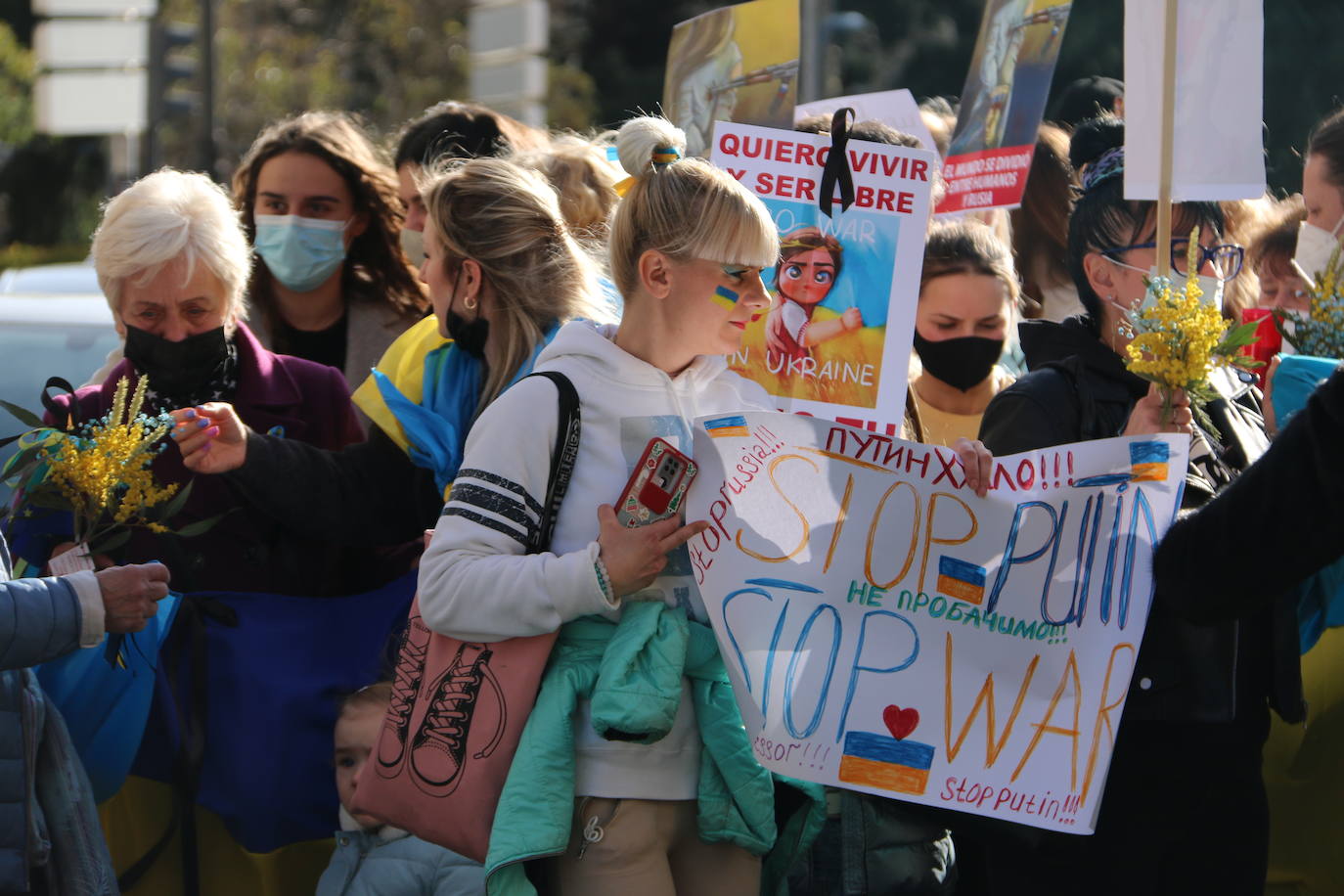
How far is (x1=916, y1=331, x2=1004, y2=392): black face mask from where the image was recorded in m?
4.23

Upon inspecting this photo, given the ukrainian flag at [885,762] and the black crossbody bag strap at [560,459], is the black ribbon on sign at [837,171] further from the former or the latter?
the ukrainian flag at [885,762]

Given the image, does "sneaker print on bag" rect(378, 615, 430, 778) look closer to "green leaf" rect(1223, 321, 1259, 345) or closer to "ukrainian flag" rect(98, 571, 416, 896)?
"ukrainian flag" rect(98, 571, 416, 896)

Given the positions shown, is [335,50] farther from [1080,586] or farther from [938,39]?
[1080,586]

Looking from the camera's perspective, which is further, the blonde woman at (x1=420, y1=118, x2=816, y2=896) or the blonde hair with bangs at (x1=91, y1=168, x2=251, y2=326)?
the blonde hair with bangs at (x1=91, y1=168, x2=251, y2=326)

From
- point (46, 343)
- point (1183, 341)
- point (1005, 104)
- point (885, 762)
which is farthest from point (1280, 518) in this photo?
point (46, 343)

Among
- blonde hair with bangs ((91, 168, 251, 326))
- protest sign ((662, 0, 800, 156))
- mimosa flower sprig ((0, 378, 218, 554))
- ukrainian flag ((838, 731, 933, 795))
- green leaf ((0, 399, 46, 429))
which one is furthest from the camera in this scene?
protest sign ((662, 0, 800, 156))

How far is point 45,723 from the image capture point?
3127 mm

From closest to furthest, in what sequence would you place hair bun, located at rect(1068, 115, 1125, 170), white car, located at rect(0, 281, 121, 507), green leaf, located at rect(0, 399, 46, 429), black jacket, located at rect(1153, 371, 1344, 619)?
black jacket, located at rect(1153, 371, 1344, 619) < green leaf, located at rect(0, 399, 46, 429) < hair bun, located at rect(1068, 115, 1125, 170) < white car, located at rect(0, 281, 121, 507)

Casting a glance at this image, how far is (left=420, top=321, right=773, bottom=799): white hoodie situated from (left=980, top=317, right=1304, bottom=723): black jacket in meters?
0.64

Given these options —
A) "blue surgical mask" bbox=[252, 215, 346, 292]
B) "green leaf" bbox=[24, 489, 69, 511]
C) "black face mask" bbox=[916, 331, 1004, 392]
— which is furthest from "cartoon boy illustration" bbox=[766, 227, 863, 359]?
"green leaf" bbox=[24, 489, 69, 511]

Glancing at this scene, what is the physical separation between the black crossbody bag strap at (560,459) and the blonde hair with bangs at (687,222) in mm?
257

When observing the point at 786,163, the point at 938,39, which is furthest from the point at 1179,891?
the point at 938,39

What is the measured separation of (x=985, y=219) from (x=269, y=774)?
9.50 feet

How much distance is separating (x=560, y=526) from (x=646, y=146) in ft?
2.37
